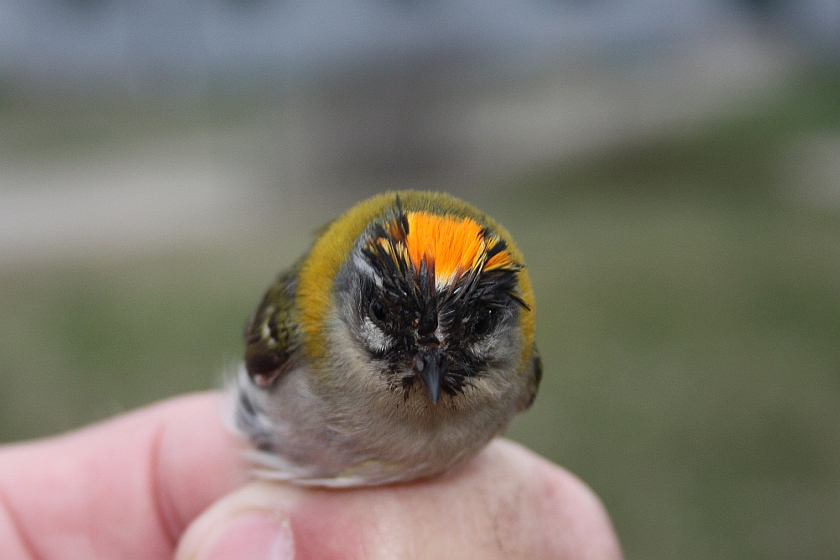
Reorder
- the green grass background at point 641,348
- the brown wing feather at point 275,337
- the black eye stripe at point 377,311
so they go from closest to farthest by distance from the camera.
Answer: the black eye stripe at point 377,311
the brown wing feather at point 275,337
the green grass background at point 641,348

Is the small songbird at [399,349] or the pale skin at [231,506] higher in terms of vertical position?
the small songbird at [399,349]

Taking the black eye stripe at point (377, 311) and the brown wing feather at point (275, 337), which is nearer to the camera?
the black eye stripe at point (377, 311)

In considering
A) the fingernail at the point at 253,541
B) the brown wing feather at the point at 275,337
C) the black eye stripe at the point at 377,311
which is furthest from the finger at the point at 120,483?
the black eye stripe at the point at 377,311

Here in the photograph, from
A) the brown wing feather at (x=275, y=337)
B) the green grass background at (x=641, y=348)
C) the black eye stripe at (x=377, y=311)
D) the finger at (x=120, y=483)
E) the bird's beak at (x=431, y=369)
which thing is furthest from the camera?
the green grass background at (x=641, y=348)

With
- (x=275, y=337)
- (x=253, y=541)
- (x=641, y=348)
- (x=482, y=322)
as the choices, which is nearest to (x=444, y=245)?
(x=482, y=322)

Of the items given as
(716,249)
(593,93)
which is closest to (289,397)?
(716,249)

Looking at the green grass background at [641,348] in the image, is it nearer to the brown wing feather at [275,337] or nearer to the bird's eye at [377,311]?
the brown wing feather at [275,337]

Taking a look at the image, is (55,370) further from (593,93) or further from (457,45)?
(593,93)

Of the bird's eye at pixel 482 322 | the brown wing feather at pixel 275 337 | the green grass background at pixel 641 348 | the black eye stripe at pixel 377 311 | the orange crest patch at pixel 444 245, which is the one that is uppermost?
the orange crest patch at pixel 444 245
